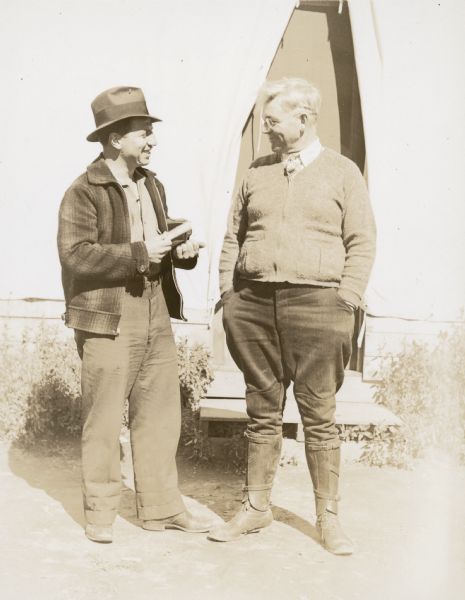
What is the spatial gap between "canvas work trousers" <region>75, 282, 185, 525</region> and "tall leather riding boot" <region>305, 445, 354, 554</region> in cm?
71

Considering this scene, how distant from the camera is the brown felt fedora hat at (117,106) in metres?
3.55

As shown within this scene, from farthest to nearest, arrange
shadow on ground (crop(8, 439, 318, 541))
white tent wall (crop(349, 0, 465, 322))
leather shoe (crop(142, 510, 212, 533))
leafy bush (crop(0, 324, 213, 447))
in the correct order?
white tent wall (crop(349, 0, 465, 322)) → leafy bush (crop(0, 324, 213, 447)) → shadow on ground (crop(8, 439, 318, 541)) → leather shoe (crop(142, 510, 212, 533))

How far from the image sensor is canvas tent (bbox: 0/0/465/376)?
5.68m

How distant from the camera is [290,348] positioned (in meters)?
3.54

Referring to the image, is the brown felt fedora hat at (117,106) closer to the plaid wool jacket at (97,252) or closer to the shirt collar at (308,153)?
the plaid wool jacket at (97,252)

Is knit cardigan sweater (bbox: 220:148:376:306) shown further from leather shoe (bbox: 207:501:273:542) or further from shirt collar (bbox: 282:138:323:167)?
leather shoe (bbox: 207:501:273:542)

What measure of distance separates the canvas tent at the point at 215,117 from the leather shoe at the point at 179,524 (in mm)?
2290

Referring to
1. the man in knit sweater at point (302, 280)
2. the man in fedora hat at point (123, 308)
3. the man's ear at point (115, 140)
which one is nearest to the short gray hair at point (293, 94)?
the man in knit sweater at point (302, 280)

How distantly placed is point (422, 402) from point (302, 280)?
8.08 ft

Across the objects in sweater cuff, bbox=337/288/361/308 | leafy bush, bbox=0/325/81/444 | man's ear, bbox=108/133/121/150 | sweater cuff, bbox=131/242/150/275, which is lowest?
leafy bush, bbox=0/325/81/444

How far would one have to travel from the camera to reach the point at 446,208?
228 inches

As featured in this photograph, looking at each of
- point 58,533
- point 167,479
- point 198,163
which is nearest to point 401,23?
point 198,163

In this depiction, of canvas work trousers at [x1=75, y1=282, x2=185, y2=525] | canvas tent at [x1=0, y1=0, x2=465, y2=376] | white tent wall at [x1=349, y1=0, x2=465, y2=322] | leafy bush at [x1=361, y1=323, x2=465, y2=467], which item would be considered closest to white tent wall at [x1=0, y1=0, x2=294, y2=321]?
canvas tent at [x1=0, y1=0, x2=465, y2=376]

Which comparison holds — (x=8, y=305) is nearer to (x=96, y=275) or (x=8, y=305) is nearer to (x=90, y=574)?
(x=96, y=275)
